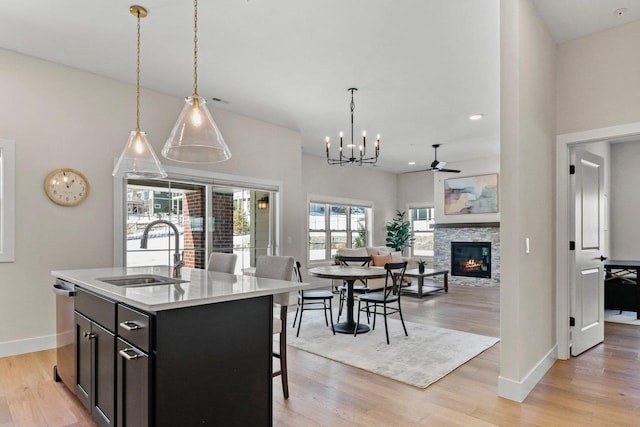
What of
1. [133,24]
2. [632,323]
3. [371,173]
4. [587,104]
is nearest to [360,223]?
[371,173]

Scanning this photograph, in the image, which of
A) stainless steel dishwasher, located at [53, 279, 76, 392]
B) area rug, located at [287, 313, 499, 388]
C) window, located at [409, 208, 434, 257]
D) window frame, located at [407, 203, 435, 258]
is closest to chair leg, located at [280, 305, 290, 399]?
area rug, located at [287, 313, 499, 388]

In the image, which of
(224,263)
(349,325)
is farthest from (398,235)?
(224,263)

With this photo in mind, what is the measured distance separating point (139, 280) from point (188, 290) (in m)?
0.93

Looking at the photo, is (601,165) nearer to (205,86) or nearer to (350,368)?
(350,368)

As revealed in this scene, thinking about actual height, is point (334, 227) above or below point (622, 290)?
above

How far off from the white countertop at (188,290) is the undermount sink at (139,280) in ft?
0.20

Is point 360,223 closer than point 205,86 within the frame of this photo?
No

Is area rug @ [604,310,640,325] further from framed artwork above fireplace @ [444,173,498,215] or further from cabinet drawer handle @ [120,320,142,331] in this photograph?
cabinet drawer handle @ [120,320,142,331]

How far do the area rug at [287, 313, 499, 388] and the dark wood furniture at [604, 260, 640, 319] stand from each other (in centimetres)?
230

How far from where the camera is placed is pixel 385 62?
12.9ft

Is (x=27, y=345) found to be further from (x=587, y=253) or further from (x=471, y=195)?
(x=471, y=195)

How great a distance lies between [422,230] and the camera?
10.4 meters

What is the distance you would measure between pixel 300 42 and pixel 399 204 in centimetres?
776

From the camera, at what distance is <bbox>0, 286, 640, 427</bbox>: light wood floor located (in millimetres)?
2455
